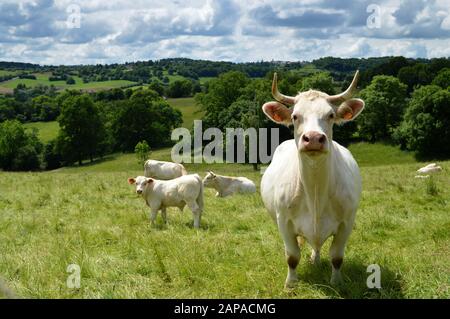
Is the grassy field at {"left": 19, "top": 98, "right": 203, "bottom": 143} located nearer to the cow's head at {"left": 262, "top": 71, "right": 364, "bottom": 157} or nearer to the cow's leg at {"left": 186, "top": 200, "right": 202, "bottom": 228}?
the cow's leg at {"left": 186, "top": 200, "right": 202, "bottom": 228}

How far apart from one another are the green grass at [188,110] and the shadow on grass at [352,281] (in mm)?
74932

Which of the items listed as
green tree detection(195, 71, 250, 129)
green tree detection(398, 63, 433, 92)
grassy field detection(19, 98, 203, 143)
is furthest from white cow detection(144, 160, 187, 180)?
green tree detection(398, 63, 433, 92)

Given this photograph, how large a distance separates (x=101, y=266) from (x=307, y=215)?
3.17 metres

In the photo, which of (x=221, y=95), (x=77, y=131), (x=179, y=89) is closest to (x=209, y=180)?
(x=77, y=131)

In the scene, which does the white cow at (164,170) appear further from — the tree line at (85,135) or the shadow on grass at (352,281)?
Answer: the tree line at (85,135)

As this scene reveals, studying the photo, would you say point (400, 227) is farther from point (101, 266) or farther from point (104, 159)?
point (104, 159)

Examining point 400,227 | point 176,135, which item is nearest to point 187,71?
point 176,135

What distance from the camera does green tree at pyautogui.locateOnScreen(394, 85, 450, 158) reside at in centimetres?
5162

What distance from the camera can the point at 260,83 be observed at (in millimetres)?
66062

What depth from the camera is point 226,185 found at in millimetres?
18625

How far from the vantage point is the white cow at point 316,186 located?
5.79 metres

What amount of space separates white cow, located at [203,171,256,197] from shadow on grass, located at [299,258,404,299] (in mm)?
10877

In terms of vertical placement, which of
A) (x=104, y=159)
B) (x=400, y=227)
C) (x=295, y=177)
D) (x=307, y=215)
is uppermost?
(x=295, y=177)

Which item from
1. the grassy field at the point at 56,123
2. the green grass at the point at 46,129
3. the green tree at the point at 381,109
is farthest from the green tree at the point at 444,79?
the green grass at the point at 46,129
